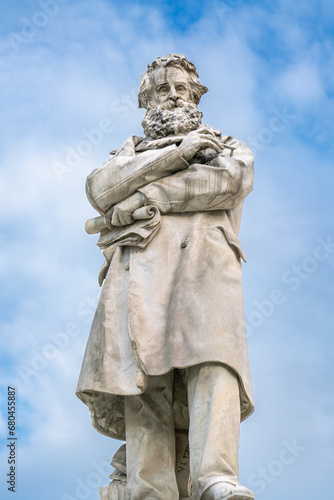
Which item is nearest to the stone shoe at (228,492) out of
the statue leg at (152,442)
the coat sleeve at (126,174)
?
the statue leg at (152,442)

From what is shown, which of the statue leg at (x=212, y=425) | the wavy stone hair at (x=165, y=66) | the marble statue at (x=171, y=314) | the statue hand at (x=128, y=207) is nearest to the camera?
the statue leg at (x=212, y=425)

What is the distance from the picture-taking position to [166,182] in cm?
1009

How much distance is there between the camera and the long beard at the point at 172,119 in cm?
1060

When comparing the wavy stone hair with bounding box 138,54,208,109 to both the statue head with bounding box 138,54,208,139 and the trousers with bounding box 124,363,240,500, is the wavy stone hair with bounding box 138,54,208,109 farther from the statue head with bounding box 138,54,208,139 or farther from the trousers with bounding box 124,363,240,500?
the trousers with bounding box 124,363,240,500

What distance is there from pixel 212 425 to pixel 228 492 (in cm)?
73

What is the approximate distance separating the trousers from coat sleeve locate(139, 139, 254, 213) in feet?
5.17

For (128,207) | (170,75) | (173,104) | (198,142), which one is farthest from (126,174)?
(170,75)

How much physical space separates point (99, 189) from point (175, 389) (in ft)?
6.62

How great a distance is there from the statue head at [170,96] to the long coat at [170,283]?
255 mm

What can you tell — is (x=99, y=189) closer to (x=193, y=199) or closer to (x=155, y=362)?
(x=193, y=199)

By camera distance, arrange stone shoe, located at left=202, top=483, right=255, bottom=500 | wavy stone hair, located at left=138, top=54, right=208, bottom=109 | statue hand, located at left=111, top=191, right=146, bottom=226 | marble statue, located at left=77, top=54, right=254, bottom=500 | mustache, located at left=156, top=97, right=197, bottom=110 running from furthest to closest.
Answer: wavy stone hair, located at left=138, top=54, right=208, bottom=109 < mustache, located at left=156, top=97, right=197, bottom=110 < statue hand, located at left=111, top=191, right=146, bottom=226 < marble statue, located at left=77, top=54, right=254, bottom=500 < stone shoe, located at left=202, top=483, right=255, bottom=500

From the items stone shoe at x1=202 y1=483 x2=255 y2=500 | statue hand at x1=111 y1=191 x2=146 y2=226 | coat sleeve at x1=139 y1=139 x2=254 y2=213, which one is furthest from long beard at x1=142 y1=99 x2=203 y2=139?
stone shoe at x1=202 y1=483 x2=255 y2=500

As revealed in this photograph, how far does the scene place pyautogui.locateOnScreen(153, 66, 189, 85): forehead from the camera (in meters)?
10.8

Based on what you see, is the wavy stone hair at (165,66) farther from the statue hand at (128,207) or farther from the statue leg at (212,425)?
the statue leg at (212,425)
